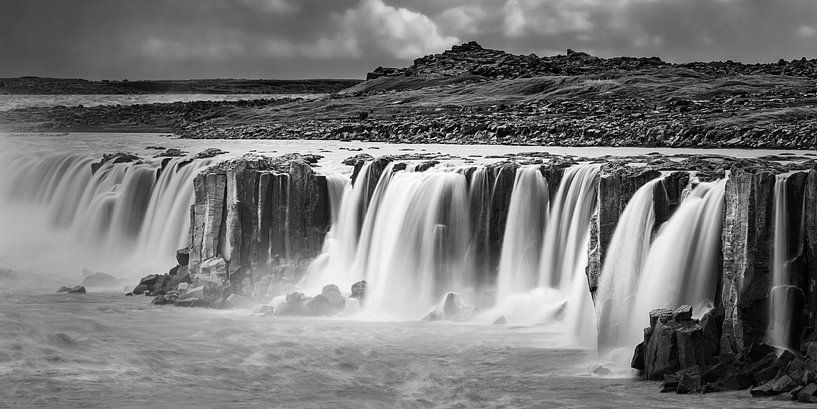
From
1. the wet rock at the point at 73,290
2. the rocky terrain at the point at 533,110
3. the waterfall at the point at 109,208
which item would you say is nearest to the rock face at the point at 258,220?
the wet rock at the point at 73,290

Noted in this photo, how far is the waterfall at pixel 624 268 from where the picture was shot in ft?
94.8

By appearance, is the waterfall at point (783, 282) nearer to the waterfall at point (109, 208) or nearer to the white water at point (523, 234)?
the white water at point (523, 234)

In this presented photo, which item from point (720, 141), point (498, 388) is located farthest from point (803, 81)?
point (498, 388)

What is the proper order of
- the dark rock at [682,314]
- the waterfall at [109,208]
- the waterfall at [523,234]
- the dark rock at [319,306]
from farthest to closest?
the waterfall at [109,208] → the waterfall at [523,234] → the dark rock at [319,306] → the dark rock at [682,314]

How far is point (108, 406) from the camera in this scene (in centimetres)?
2505

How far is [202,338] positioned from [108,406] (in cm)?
754

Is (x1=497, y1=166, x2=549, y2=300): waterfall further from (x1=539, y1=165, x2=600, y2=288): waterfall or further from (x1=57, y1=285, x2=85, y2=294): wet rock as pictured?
(x1=57, y1=285, x2=85, y2=294): wet rock

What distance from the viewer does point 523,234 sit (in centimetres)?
3669

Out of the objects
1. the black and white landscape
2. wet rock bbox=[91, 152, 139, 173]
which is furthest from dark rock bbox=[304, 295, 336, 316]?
wet rock bbox=[91, 152, 139, 173]

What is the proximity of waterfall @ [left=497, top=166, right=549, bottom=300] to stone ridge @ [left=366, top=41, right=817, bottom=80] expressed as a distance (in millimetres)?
49918

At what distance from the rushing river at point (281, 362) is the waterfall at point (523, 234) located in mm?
426

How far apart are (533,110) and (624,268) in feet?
154

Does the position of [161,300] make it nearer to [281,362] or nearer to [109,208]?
[281,362]

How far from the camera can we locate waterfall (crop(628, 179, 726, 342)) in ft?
91.7
